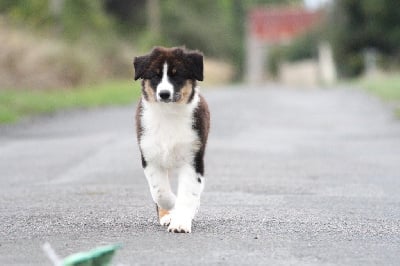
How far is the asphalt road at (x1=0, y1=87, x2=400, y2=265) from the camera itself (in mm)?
6816

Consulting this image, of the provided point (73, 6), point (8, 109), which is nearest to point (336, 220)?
point (8, 109)

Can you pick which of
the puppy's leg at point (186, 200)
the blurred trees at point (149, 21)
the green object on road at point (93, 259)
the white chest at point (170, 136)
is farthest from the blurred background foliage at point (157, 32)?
the green object on road at point (93, 259)

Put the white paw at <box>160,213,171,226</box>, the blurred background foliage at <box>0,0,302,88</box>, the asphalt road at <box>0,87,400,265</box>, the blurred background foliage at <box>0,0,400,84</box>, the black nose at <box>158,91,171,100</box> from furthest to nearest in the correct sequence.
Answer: the blurred background foliage at <box>0,0,400,84</box>, the blurred background foliage at <box>0,0,302,88</box>, the white paw at <box>160,213,171,226</box>, the black nose at <box>158,91,171,100</box>, the asphalt road at <box>0,87,400,265</box>

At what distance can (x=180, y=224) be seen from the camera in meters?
7.52

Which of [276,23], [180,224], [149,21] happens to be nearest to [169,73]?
[180,224]

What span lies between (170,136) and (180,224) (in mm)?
721

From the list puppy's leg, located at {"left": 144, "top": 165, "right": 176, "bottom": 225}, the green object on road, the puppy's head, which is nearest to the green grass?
puppy's leg, located at {"left": 144, "top": 165, "right": 176, "bottom": 225}

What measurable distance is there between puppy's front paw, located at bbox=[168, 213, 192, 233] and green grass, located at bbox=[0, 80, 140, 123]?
45.3 ft

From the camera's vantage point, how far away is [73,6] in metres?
42.5

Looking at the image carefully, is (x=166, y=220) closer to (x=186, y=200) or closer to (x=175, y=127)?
(x=186, y=200)

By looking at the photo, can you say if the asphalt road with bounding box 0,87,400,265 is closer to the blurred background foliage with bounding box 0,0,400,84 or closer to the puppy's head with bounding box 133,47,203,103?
the puppy's head with bounding box 133,47,203,103

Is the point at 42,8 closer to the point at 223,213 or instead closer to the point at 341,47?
the point at 341,47

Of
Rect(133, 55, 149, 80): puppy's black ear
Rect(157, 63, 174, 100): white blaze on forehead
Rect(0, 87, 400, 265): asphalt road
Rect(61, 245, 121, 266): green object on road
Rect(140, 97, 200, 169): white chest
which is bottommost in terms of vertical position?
Rect(0, 87, 400, 265): asphalt road

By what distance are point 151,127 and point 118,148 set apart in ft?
24.3
